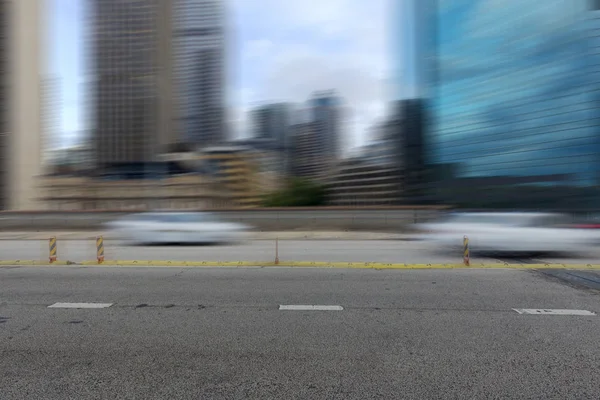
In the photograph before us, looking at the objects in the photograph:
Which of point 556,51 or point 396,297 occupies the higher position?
point 556,51

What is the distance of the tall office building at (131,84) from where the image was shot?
62.6 metres

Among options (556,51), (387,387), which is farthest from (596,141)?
(387,387)

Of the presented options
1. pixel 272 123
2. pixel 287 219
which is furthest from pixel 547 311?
pixel 272 123

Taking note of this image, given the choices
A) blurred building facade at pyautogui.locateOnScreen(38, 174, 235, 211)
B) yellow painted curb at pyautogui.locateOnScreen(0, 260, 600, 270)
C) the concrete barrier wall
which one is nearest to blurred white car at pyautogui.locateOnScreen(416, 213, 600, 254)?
yellow painted curb at pyautogui.locateOnScreen(0, 260, 600, 270)

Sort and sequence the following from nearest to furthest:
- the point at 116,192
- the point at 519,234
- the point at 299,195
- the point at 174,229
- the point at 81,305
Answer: the point at 81,305, the point at 519,234, the point at 174,229, the point at 116,192, the point at 299,195

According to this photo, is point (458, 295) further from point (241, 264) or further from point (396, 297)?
point (241, 264)

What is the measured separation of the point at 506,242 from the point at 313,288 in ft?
21.6

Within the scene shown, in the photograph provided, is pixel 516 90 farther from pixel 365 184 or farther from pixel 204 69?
pixel 204 69

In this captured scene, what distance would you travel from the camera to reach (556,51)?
7338cm

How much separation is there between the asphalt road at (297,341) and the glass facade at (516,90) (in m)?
64.5

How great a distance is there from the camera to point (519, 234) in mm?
12227

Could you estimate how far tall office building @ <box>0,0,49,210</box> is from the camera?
188ft

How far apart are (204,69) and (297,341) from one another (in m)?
119

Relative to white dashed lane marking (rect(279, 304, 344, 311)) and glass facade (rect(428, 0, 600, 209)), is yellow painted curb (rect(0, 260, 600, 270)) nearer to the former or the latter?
white dashed lane marking (rect(279, 304, 344, 311))
